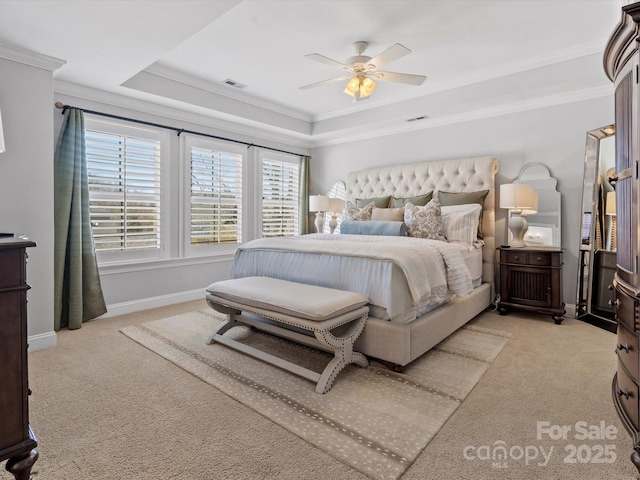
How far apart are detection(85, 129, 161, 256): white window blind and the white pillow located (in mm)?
3300

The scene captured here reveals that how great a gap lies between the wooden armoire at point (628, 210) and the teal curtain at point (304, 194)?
4523 mm

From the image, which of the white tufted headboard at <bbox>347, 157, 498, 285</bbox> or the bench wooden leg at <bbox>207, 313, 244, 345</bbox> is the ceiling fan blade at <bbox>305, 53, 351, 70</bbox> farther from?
the bench wooden leg at <bbox>207, 313, 244, 345</bbox>

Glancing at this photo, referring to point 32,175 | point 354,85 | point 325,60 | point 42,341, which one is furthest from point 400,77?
point 42,341

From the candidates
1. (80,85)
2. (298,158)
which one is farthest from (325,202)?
(80,85)

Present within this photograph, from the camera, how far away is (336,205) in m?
5.30

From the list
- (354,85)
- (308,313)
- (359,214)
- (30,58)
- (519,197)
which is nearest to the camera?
(308,313)

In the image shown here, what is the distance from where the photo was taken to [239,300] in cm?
256

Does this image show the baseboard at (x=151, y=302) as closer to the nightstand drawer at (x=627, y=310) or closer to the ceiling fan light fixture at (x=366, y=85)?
the ceiling fan light fixture at (x=366, y=85)

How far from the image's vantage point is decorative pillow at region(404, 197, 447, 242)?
3.59 m

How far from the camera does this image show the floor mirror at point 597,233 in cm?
334

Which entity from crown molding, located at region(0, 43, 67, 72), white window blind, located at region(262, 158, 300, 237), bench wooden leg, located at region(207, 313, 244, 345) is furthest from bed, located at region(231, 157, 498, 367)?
crown molding, located at region(0, 43, 67, 72)

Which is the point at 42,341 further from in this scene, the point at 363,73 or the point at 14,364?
the point at 363,73

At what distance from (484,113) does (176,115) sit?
3.70 m

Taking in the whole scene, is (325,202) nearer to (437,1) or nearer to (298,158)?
(298,158)
